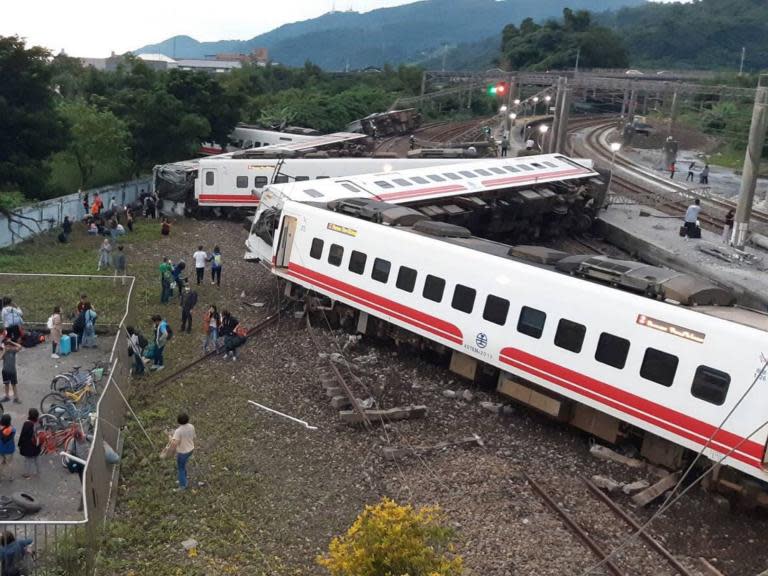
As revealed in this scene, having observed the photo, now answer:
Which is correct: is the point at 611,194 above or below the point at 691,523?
above

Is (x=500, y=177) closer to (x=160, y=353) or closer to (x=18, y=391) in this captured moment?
(x=160, y=353)

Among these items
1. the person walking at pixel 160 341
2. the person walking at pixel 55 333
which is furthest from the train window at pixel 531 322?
the person walking at pixel 55 333

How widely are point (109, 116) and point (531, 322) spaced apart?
26.6 meters

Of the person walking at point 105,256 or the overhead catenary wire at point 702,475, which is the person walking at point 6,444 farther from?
the person walking at point 105,256

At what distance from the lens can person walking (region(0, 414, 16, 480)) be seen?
11602 millimetres

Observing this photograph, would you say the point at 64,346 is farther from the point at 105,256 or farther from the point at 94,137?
the point at 94,137

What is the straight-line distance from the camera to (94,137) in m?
34.0

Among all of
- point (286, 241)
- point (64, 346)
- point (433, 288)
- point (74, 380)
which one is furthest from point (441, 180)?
point (74, 380)

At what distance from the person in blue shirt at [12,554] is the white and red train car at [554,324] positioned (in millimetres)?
8267

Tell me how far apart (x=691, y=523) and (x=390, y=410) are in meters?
5.22

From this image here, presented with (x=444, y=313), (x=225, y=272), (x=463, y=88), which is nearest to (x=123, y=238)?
(x=225, y=272)

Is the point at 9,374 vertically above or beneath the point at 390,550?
beneath

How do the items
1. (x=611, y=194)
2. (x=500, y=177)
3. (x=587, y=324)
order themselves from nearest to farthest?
(x=587, y=324) < (x=500, y=177) < (x=611, y=194)

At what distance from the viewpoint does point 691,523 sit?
11234 millimetres
